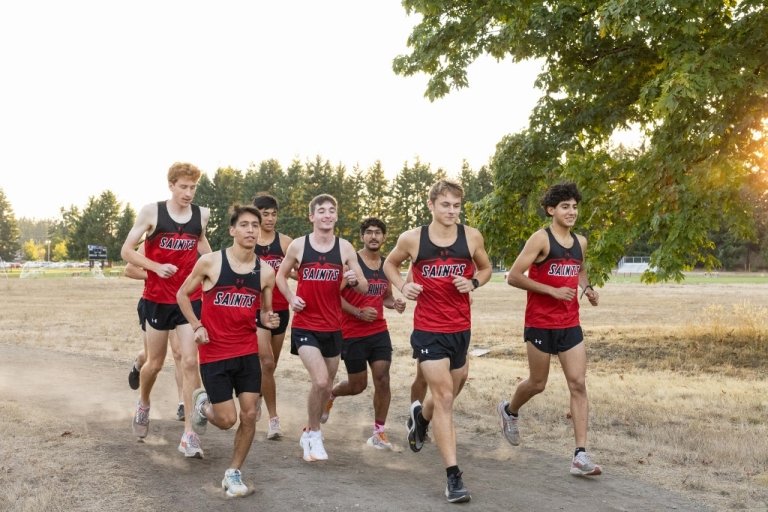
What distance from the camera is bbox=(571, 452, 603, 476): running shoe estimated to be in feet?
20.6

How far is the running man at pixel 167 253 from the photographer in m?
7.21

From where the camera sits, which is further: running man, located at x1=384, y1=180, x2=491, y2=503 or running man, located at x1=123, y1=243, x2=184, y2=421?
running man, located at x1=123, y1=243, x2=184, y2=421

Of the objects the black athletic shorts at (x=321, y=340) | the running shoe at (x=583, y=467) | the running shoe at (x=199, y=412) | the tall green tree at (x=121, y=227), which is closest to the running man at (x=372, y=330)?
the black athletic shorts at (x=321, y=340)

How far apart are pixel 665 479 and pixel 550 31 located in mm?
10939

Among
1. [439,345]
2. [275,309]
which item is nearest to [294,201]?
[275,309]

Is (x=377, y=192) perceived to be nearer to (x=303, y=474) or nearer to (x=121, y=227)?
(x=121, y=227)

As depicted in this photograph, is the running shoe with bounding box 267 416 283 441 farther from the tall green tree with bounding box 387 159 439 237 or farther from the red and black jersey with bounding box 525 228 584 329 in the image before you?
the tall green tree with bounding box 387 159 439 237

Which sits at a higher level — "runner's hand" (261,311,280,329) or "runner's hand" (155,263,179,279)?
"runner's hand" (155,263,179,279)

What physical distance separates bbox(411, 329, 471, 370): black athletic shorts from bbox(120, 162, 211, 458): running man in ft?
7.61

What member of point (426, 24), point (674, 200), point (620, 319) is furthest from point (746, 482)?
point (620, 319)

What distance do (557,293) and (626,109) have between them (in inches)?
425

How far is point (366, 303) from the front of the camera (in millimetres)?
7594

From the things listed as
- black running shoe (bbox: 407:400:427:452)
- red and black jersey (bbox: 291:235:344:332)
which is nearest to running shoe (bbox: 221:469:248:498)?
red and black jersey (bbox: 291:235:344:332)

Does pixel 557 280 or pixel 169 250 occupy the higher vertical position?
pixel 169 250
